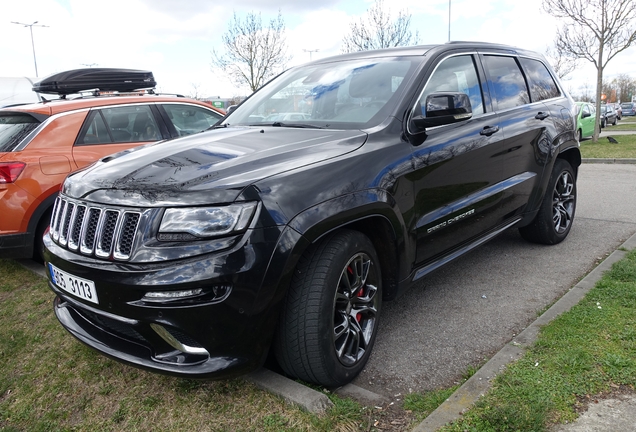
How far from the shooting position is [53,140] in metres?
4.93

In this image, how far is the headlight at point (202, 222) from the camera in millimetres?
2229

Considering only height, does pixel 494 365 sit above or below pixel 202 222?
below

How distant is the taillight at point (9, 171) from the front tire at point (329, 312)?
10.9 feet

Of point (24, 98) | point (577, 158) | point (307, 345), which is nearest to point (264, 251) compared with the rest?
point (307, 345)

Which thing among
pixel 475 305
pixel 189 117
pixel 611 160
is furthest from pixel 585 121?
pixel 475 305

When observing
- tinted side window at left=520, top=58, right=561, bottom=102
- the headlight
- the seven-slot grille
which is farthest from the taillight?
tinted side window at left=520, top=58, right=561, bottom=102

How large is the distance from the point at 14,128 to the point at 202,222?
370 cm

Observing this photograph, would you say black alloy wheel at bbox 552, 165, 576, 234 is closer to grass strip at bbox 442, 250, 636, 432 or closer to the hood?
grass strip at bbox 442, 250, 636, 432

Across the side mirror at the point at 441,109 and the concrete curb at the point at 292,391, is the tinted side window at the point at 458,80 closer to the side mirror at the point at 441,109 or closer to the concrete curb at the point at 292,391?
the side mirror at the point at 441,109

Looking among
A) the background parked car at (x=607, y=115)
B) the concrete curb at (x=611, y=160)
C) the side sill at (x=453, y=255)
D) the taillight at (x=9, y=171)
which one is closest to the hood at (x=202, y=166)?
the side sill at (x=453, y=255)

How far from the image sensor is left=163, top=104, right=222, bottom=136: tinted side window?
6.12 m

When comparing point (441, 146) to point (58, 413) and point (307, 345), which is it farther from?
point (58, 413)

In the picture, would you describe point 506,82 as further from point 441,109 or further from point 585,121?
point 585,121

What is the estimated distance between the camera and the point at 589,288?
12.5ft
